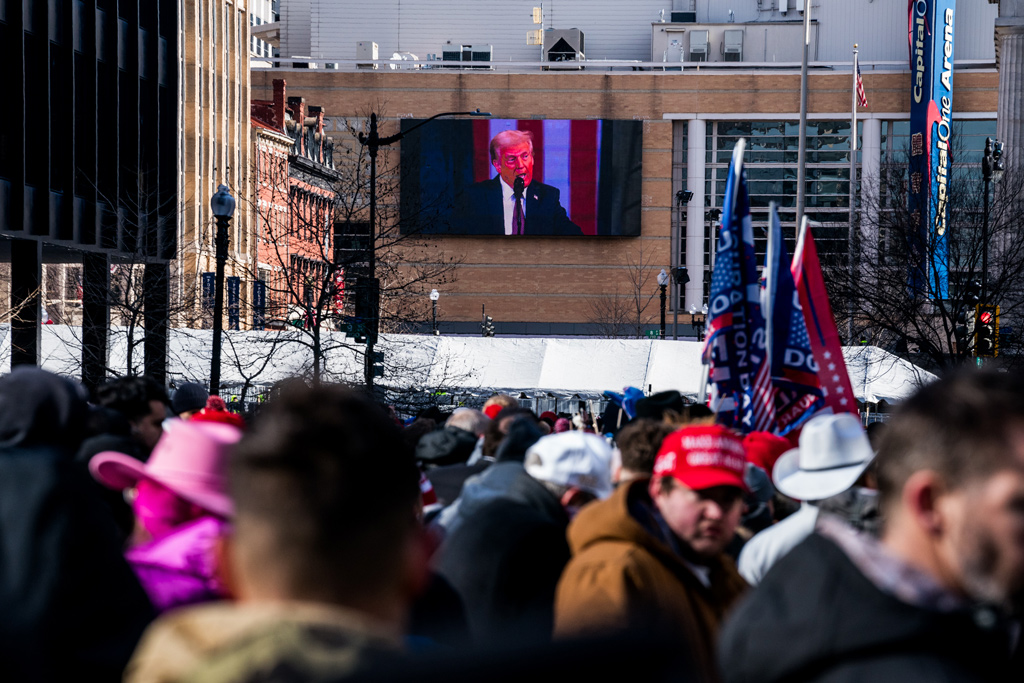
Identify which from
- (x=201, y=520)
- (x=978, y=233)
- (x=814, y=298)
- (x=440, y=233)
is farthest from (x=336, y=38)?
(x=201, y=520)

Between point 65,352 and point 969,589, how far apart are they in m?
29.5

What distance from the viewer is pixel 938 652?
2.26 metres

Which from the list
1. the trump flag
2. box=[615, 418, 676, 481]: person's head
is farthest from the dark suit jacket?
box=[615, 418, 676, 481]: person's head

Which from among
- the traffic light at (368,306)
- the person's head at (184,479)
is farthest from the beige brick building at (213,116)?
the person's head at (184,479)

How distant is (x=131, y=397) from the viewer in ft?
22.2

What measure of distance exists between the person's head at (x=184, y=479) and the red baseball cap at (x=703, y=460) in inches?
56.3

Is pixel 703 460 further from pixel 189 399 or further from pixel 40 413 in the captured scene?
pixel 189 399

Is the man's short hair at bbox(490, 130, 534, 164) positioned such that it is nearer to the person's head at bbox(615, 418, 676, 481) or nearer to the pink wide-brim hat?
the person's head at bbox(615, 418, 676, 481)

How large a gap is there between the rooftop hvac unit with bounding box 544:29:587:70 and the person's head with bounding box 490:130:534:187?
22.8 feet

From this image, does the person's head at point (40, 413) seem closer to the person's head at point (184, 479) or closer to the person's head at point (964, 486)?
the person's head at point (184, 479)

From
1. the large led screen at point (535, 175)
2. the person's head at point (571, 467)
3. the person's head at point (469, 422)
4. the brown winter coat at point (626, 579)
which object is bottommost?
the person's head at point (469, 422)

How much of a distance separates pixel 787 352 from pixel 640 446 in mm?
5424

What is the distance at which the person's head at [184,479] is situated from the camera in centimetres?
362

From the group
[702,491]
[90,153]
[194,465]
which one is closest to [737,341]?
[702,491]
